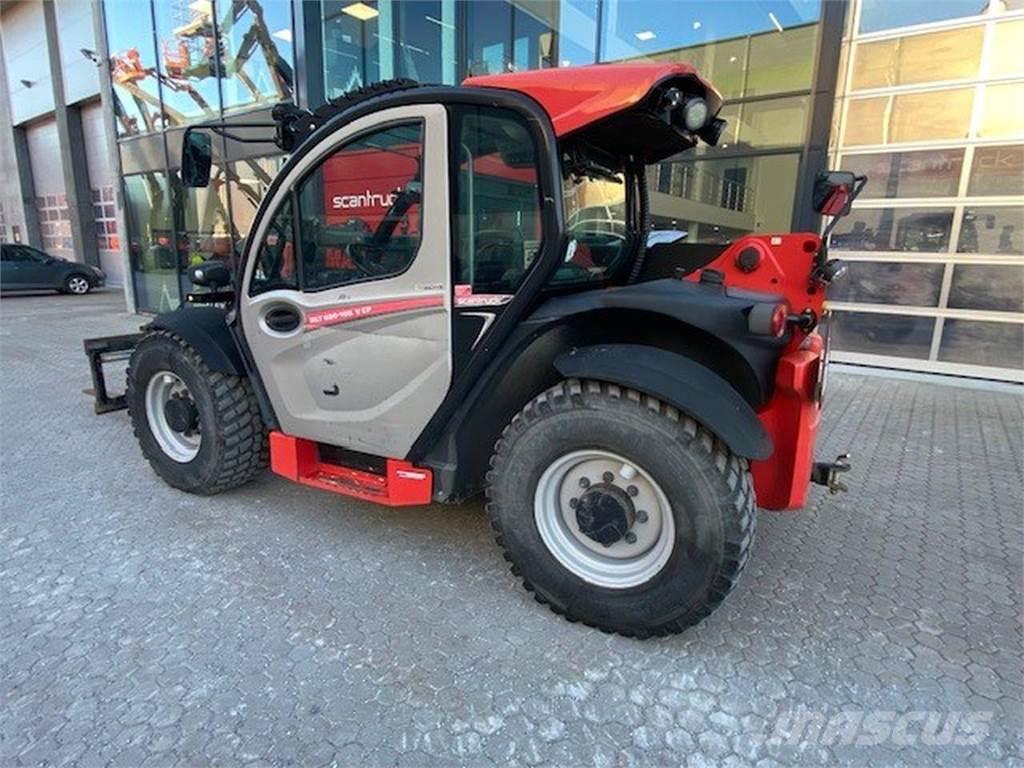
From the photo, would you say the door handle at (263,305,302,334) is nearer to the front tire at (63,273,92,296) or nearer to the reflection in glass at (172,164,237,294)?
the reflection in glass at (172,164,237,294)

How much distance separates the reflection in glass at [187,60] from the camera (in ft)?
36.2

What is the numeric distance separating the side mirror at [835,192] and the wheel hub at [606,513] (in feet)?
5.49

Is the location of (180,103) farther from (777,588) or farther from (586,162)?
(777,588)

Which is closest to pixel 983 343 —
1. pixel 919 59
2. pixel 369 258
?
pixel 919 59

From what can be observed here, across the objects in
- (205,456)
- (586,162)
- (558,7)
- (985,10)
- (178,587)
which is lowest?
(178,587)

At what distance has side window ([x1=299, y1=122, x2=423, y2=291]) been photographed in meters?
2.68

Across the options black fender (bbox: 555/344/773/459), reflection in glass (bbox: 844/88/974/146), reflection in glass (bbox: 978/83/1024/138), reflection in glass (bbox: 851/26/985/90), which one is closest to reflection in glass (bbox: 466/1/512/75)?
reflection in glass (bbox: 851/26/985/90)

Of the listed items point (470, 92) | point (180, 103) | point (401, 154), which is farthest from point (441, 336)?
point (180, 103)

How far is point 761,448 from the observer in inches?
86.1

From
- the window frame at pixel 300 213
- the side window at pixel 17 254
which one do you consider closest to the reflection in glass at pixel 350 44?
the window frame at pixel 300 213

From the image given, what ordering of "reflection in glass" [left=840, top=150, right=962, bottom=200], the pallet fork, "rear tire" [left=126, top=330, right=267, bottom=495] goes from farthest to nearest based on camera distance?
"reflection in glass" [left=840, top=150, right=962, bottom=200], the pallet fork, "rear tire" [left=126, top=330, right=267, bottom=495]

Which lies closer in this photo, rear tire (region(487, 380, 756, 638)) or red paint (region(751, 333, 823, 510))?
rear tire (region(487, 380, 756, 638))

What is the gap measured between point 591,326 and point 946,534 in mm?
2631

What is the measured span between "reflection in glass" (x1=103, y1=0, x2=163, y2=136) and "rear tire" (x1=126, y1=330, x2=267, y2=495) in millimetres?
10934
